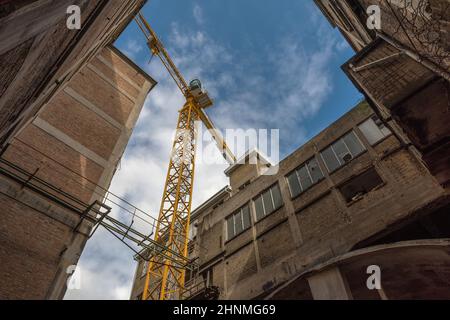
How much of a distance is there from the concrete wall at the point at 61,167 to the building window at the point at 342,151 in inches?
328

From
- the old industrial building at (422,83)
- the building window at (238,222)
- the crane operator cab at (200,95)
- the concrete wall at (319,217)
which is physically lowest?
the old industrial building at (422,83)

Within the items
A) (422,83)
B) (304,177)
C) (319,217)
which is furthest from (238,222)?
(422,83)

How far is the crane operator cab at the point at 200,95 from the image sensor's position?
30.0m

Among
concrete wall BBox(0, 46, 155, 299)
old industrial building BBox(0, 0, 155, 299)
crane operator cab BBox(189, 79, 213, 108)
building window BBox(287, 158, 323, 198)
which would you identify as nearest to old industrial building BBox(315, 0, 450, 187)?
old industrial building BBox(0, 0, 155, 299)

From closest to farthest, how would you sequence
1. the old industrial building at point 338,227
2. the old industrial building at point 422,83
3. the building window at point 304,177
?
the old industrial building at point 422,83, the old industrial building at point 338,227, the building window at point 304,177

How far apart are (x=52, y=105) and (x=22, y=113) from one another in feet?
16.4

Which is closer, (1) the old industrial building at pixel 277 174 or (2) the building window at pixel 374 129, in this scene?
(1) the old industrial building at pixel 277 174

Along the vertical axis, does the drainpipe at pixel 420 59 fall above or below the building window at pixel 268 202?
below

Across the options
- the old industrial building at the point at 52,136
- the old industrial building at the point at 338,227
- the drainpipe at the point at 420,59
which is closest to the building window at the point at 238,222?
the old industrial building at the point at 338,227

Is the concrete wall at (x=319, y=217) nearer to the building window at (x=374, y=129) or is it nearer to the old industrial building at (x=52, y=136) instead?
the building window at (x=374, y=129)

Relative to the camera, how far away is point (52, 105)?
10250 mm

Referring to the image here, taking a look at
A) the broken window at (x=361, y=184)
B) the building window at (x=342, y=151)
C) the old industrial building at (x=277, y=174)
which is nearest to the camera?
the old industrial building at (x=277, y=174)

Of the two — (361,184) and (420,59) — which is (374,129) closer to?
(361,184)
